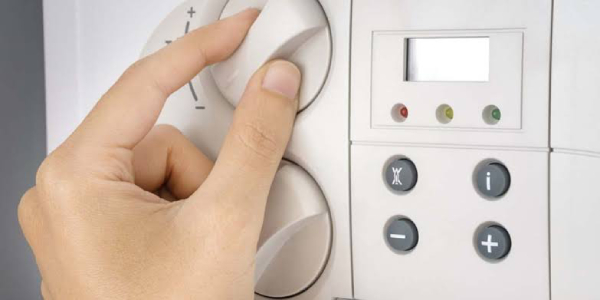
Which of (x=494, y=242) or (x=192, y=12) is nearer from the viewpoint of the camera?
(x=494, y=242)

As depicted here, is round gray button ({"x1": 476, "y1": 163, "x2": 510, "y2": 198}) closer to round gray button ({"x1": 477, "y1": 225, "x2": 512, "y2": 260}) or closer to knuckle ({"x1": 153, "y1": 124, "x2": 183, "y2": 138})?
round gray button ({"x1": 477, "y1": 225, "x2": 512, "y2": 260})

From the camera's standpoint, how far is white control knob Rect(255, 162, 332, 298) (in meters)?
0.63

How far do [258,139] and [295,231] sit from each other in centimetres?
9

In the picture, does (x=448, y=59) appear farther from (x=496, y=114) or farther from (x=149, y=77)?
(x=149, y=77)

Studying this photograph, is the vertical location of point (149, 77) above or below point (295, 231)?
above

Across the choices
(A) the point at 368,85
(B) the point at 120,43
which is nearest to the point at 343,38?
(A) the point at 368,85

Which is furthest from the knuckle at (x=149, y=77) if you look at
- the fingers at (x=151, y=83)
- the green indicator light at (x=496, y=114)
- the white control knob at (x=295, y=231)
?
the green indicator light at (x=496, y=114)

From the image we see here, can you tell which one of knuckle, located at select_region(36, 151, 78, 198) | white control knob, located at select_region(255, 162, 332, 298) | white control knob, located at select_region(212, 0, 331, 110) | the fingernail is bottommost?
white control knob, located at select_region(255, 162, 332, 298)

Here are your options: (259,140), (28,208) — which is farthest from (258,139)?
(28,208)

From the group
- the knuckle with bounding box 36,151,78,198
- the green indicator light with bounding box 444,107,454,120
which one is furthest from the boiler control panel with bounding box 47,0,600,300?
the knuckle with bounding box 36,151,78,198

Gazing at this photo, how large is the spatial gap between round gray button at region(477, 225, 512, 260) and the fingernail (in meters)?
0.18

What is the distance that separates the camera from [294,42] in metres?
0.62

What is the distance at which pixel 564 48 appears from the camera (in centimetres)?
54

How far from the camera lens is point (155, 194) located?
26.4 inches
